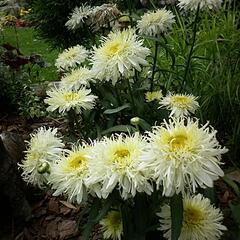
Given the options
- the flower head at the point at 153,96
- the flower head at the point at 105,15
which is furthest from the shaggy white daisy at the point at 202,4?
the flower head at the point at 105,15

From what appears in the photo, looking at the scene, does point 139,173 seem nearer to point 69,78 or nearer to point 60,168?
point 60,168

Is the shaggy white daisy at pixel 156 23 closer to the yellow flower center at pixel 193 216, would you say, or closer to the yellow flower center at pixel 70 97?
the yellow flower center at pixel 70 97

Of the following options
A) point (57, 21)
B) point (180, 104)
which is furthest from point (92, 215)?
point (57, 21)

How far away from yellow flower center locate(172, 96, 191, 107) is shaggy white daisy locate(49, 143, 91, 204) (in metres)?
0.61

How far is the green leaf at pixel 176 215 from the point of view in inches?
61.1

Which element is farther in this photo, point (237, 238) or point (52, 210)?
point (52, 210)

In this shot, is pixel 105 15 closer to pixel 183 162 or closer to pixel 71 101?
pixel 71 101

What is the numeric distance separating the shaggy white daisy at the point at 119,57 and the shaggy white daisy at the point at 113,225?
54 cm

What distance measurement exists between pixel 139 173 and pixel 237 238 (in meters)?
0.63

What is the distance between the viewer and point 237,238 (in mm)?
1955

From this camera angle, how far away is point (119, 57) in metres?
2.04

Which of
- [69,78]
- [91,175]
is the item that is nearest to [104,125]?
[69,78]

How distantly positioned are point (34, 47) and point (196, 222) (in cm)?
551

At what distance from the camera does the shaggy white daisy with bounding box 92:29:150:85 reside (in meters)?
2.05
